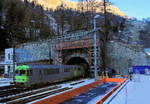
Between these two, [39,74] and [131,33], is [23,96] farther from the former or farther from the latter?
[131,33]

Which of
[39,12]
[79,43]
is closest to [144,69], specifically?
[79,43]

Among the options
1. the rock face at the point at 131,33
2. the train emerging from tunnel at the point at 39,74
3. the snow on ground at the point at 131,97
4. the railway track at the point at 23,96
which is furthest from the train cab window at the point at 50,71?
the rock face at the point at 131,33

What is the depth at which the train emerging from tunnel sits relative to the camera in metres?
14.9

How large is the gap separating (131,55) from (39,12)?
68.9m

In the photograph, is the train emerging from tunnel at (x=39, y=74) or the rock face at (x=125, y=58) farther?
the rock face at (x=125, y=58)

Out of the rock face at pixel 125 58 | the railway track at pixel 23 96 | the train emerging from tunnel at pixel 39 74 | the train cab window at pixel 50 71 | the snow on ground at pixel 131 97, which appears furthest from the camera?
the rock face at pixel 125 58

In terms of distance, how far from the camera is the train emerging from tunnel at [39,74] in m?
14.9

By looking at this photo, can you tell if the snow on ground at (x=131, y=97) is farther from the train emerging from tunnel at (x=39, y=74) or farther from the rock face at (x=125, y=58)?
the rock face at (x=125, y=58)

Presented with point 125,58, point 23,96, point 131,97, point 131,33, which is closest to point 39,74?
point 23,96

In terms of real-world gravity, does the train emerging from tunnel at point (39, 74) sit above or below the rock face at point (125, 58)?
below

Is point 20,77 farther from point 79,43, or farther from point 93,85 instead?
point 79,43

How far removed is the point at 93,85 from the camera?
14.8 metres

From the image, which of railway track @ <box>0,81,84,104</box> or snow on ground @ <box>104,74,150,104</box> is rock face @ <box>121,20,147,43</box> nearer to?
snow on ground @ <box>104,74,150,104</box>

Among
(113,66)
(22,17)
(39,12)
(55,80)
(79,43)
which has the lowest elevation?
(55,80)
